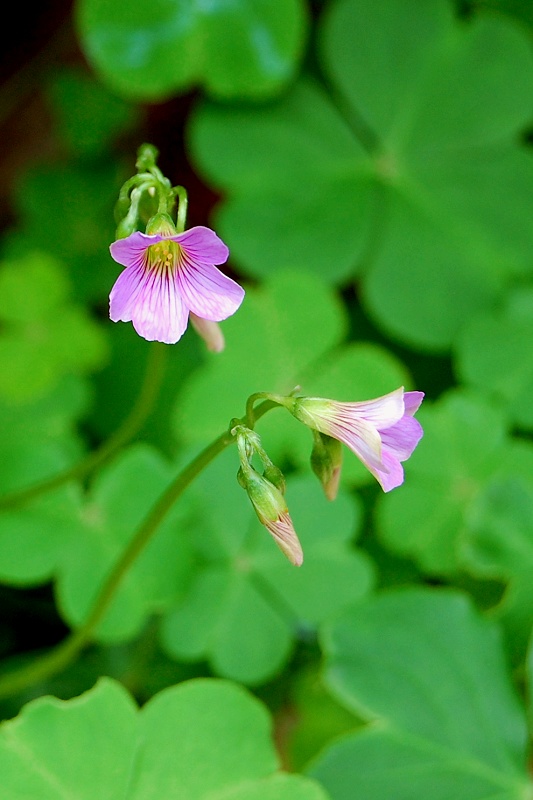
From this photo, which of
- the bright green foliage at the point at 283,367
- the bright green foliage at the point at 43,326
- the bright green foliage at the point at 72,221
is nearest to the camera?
the bright green foliage at the point at 283,367

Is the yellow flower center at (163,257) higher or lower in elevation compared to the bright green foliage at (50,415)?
higher

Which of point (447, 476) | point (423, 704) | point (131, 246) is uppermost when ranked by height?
point (131, 246)

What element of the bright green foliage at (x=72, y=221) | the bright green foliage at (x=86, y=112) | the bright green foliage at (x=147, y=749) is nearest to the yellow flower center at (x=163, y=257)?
the bright green foliage at (x=147, y=749)

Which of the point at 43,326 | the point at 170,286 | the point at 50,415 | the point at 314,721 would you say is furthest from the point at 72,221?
the point at 170,286

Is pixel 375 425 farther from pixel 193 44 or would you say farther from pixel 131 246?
pixel 193 44

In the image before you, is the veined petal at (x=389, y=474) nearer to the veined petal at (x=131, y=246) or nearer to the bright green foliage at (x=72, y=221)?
the veined petal at (x=131, y=246)

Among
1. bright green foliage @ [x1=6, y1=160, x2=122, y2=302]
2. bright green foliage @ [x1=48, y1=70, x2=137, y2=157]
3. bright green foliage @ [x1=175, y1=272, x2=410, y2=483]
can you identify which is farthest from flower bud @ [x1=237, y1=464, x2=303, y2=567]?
bright green foliage @ [x1=48, y1=70, x2=137, y2=157]

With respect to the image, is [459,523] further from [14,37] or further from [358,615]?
[14,37]
